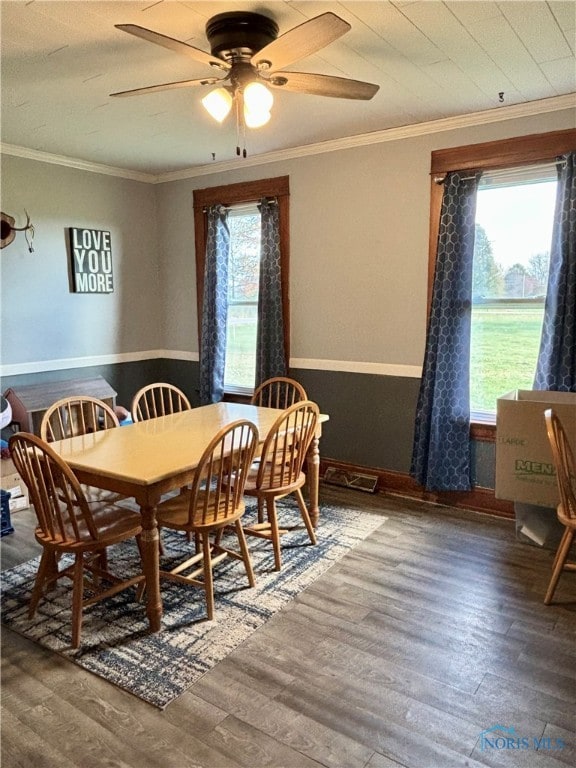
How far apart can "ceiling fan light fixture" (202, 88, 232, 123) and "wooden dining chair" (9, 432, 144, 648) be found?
4.97ft

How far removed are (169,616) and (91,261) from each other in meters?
3.13

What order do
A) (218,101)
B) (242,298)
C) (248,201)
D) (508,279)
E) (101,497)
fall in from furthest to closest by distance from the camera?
(242,298), (248,201), (508,279), (101,497), (218,101)

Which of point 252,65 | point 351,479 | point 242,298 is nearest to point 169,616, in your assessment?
point 351,479

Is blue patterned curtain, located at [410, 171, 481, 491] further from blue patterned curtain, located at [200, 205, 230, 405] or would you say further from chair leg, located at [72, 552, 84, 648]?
chair leg, located at [72, 552, 84, 648]

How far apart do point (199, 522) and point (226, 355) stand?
103 inches

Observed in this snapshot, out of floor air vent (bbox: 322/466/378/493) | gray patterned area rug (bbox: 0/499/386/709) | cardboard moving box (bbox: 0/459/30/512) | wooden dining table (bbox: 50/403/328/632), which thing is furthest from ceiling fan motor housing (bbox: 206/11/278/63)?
floor air vent (bbox: 322/466/378/493)

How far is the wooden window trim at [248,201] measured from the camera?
4312 millimetres

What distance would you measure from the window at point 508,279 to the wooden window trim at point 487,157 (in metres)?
0.07

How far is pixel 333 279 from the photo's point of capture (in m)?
4.14

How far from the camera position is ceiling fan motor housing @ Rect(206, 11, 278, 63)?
6.95 feet

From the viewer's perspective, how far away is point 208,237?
468cm

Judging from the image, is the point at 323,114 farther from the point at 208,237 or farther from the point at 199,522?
the point at 199,522

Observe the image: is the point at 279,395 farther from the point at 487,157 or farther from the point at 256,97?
the point at 256,97

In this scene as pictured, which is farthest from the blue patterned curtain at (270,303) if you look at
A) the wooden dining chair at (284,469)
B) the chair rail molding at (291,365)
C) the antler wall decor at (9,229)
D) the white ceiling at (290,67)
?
the antler wall decor at (9,229)
